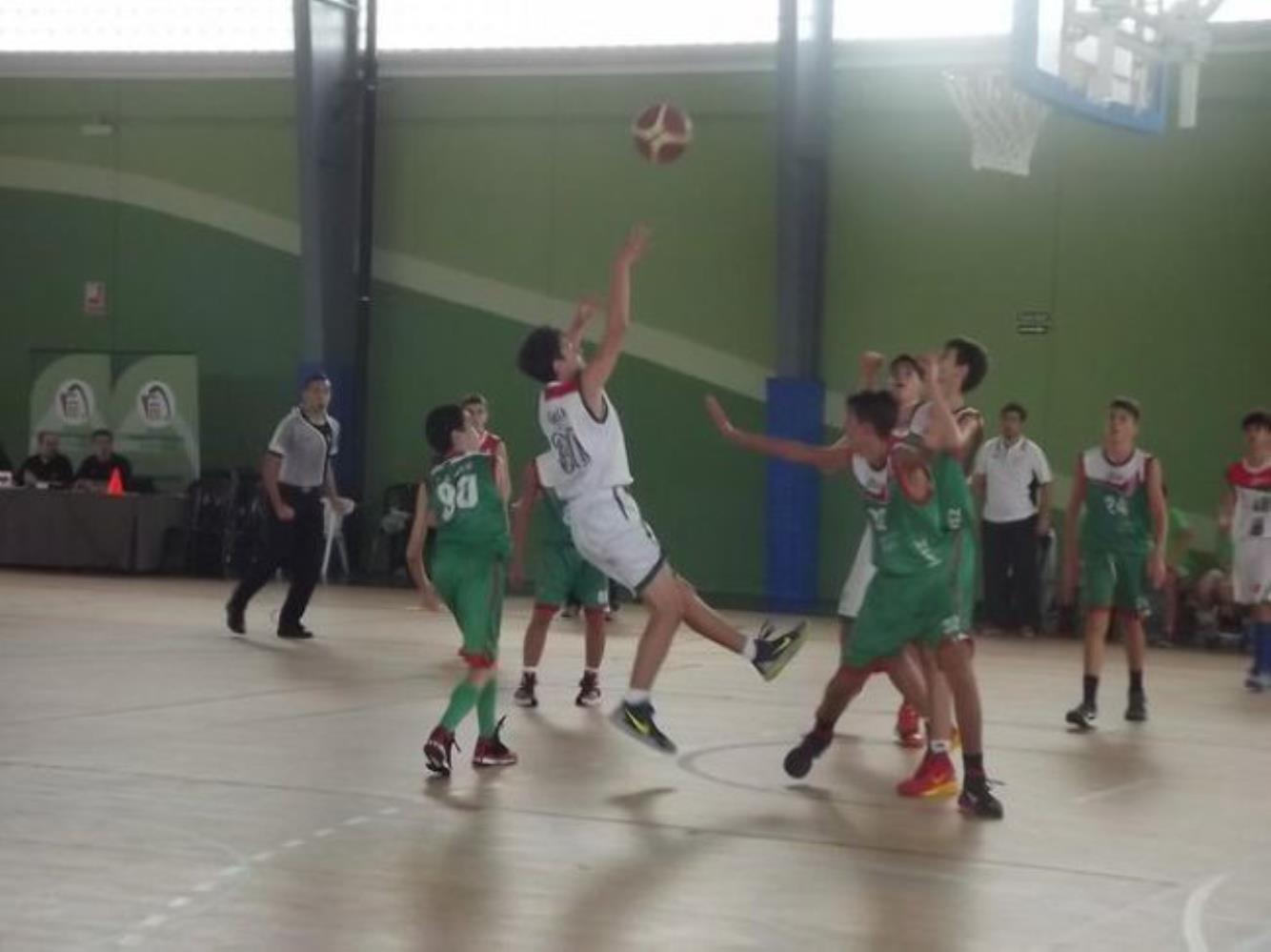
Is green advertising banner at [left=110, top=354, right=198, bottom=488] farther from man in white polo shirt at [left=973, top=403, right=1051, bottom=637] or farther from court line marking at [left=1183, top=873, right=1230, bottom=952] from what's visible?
court line marking at [left=1183, top=873, right=1230, bottom=952]

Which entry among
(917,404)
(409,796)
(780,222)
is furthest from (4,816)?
(780,222)

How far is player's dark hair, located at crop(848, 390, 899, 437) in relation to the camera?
29.4ft

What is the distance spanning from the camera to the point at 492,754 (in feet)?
31.0

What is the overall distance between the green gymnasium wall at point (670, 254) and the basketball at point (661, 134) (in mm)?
7044

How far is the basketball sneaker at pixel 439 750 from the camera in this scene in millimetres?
9070

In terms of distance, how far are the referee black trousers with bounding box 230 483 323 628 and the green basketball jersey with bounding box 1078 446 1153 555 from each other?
6.17 meters

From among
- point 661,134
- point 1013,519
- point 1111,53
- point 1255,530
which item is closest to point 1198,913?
point 1255,530

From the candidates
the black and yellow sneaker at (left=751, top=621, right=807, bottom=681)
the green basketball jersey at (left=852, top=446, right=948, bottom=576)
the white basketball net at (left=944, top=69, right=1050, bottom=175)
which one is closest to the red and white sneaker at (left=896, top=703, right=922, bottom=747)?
the black and yellow sneaker at (left=751, top=621, right=807, bottom=681)

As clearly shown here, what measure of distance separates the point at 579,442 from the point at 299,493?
262 inches

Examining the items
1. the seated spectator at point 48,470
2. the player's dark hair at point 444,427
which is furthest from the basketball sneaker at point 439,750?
the seated spectator at point 48,470

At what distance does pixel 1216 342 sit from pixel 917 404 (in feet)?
36.7

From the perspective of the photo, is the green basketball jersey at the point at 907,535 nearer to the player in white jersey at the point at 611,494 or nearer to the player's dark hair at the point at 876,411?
the player's dark hair at the point at 876,411

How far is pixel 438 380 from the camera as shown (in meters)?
23.9

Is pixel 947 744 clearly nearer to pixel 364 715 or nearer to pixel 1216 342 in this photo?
pixel 364 715
